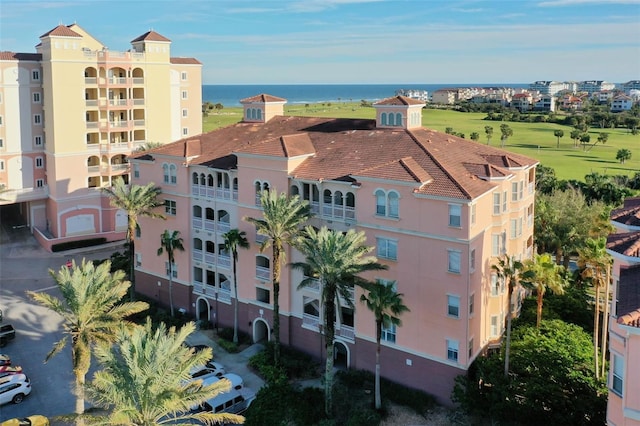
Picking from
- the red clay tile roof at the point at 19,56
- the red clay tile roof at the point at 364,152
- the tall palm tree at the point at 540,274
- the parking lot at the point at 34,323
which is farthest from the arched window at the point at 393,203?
the red clay tile roof at the point at 19,56

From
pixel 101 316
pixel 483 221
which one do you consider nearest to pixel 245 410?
pixel 101 316

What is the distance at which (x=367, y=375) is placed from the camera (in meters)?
36.7

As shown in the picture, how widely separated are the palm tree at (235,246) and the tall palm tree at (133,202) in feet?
24.6

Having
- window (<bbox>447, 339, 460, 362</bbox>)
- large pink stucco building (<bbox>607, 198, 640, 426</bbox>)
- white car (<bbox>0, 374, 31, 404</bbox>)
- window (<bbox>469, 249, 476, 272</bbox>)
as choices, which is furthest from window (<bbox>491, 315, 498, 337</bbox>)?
white car (<bbox>0, 374, 31, 404</bbox>)

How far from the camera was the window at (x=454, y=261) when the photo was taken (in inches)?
1300

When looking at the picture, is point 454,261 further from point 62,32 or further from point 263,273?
point 62,32

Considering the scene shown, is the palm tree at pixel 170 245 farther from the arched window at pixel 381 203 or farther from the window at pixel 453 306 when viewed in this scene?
the window at pixel 453 306

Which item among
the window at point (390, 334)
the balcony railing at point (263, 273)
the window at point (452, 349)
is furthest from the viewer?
the balcony railing at point (263, 273)

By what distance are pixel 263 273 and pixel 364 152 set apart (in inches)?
427

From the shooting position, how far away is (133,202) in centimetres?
4509

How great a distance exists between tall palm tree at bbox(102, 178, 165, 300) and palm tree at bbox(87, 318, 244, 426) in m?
22.7

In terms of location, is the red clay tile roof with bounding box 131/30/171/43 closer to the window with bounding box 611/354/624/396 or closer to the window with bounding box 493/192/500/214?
the window with bounding box 493/192/500/214

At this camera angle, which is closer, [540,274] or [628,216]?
[628,216]

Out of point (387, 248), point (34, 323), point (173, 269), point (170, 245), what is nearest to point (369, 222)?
point (387, 248)
